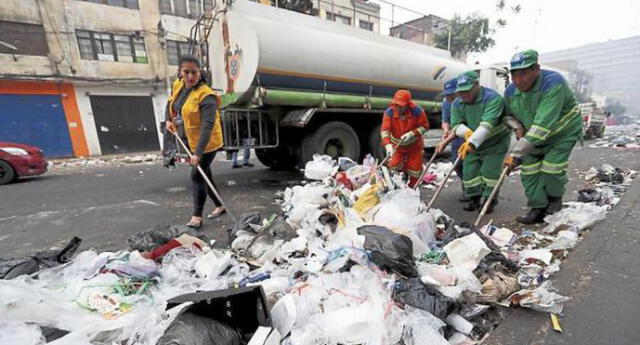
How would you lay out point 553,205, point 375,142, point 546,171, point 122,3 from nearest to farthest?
point 546,171 < point 553,205 < point 375,142 < point 122,3

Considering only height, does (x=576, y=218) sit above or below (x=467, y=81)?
below

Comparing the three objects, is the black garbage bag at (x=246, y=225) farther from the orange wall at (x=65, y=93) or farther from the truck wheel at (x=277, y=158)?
the orange wall at (x=65, y=93)

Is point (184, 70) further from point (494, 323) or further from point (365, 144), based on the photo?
point (365, 144)

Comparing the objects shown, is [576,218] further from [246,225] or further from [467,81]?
[246,225]

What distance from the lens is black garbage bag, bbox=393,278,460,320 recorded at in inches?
55.0

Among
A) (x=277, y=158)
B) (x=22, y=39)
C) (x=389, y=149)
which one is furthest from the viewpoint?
(x=22, y=39)

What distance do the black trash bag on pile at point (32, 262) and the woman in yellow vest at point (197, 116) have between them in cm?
96

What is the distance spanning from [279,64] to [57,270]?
3352 mm

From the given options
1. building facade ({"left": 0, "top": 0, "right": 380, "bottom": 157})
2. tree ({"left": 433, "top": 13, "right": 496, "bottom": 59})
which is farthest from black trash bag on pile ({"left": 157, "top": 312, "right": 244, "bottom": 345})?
tree ({"left": 433, "top": 13, "right": 496, "bottom": 59})

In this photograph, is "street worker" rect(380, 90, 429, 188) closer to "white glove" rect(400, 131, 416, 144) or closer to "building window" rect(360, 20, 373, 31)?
"white glove" rect(400, 131, 416, 144)

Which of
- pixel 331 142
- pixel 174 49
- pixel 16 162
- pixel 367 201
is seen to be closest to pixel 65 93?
pixel 174 49

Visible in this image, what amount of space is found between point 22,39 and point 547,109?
14277mm

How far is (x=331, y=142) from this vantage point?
4.99m

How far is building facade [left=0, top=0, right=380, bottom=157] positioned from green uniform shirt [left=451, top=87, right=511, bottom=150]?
8.05 metres
